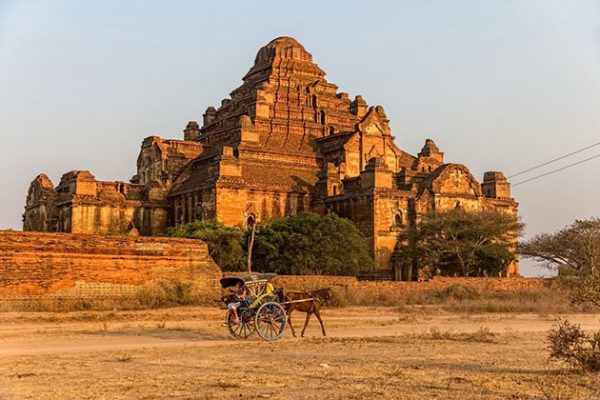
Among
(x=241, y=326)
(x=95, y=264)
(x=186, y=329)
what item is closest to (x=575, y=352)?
(x=241, y=326)

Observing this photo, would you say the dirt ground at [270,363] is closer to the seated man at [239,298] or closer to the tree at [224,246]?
the seated man at [239,298]

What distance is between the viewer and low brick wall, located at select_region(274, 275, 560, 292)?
3294cm

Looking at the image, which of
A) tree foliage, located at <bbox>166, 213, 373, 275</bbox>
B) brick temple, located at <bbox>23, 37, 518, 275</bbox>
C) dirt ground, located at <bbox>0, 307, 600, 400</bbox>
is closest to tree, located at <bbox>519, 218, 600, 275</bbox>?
brick temple, located at <bbox>23, 37, 518, 275</bbox>

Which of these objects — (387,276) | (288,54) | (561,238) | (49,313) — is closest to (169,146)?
(288,54)

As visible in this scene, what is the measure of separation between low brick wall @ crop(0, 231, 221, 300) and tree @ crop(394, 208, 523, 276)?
671 inches

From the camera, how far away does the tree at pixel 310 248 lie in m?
39.3

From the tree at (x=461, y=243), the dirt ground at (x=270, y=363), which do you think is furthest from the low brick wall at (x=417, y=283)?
the dirt ground at (x=270, y=363)

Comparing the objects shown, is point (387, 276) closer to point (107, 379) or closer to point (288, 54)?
point (288, 54)

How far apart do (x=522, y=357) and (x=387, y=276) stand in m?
28.6

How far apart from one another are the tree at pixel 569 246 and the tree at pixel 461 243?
4.89 metres

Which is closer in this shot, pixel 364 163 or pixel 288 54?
pixel 364 163

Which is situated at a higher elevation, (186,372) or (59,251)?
(59,251)

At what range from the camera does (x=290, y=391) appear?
1106 cm

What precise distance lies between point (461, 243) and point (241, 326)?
2590 cm
